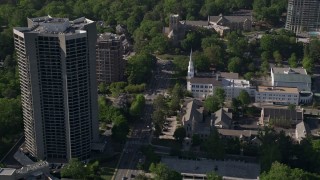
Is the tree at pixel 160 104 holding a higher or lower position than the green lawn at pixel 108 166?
higher

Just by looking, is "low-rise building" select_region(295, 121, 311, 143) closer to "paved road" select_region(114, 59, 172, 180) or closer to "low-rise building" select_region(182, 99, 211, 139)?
"low-rise building" select_region(182, 99, 211, 139)

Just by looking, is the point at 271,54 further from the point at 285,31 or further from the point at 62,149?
the point at 62,149

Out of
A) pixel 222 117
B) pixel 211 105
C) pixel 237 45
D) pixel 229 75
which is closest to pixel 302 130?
pixel 222 117

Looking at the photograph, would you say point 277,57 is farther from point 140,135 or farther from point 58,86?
point 58,86

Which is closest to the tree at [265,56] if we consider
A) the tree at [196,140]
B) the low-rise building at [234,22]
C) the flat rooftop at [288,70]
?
the flat rooftop at [288,70]

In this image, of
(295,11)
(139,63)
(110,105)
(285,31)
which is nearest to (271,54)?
(285,31)

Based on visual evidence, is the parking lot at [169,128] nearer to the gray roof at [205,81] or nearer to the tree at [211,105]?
the tree at [211,105]
